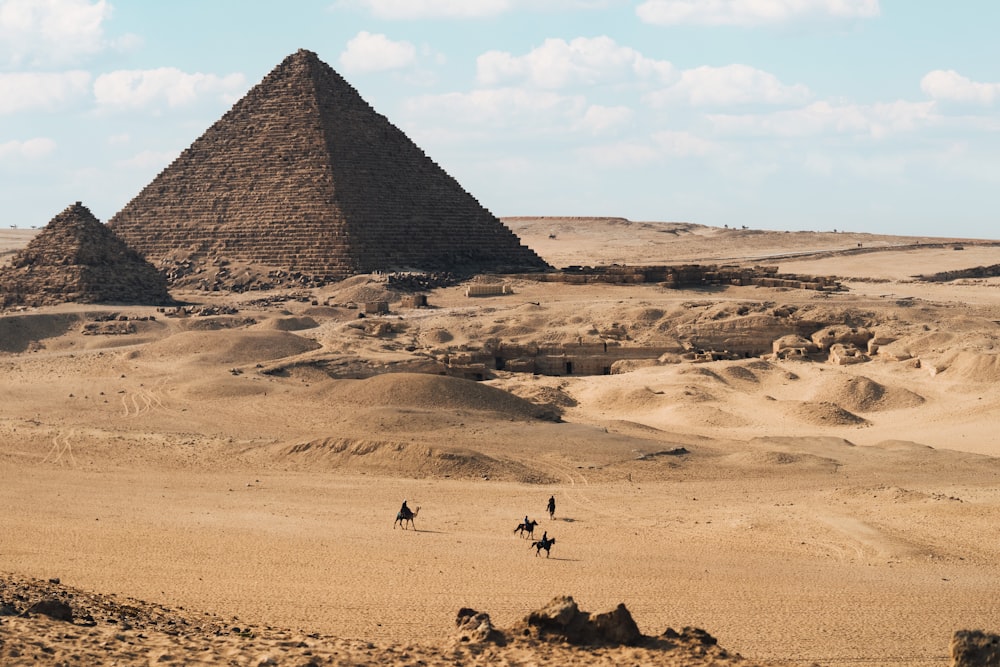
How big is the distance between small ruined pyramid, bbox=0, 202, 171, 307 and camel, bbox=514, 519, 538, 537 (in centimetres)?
2979

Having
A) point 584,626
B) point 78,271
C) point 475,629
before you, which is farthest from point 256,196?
point 584,626

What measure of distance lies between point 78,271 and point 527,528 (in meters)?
31.3

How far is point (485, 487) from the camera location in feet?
60.8

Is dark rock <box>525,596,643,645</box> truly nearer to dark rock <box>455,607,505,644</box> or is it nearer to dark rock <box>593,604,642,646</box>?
dark rock <box>593,604,642,646</box>

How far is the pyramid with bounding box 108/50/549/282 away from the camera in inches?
2083

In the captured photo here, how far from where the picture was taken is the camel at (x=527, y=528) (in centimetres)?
1505

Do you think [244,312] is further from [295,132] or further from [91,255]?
[295,132]

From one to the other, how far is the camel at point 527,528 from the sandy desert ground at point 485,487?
34cm

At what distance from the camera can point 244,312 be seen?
41.1 m

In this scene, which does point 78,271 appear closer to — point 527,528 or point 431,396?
point 431,396

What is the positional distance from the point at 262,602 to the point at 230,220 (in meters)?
45.3

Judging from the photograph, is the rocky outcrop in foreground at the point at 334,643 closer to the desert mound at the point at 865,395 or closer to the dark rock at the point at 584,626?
the dark rock at the point at 584,626

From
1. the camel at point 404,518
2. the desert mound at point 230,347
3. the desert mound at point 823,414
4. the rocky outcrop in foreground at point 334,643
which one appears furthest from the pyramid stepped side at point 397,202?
the rocky outcrop in foreground at point 334,643

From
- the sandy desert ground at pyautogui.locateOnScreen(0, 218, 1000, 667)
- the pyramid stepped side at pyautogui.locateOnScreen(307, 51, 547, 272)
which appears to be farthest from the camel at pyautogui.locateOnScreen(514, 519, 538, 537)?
the pyramid stepped side at pyautogui.locateOnScreen(307, 51, 547, 272)
